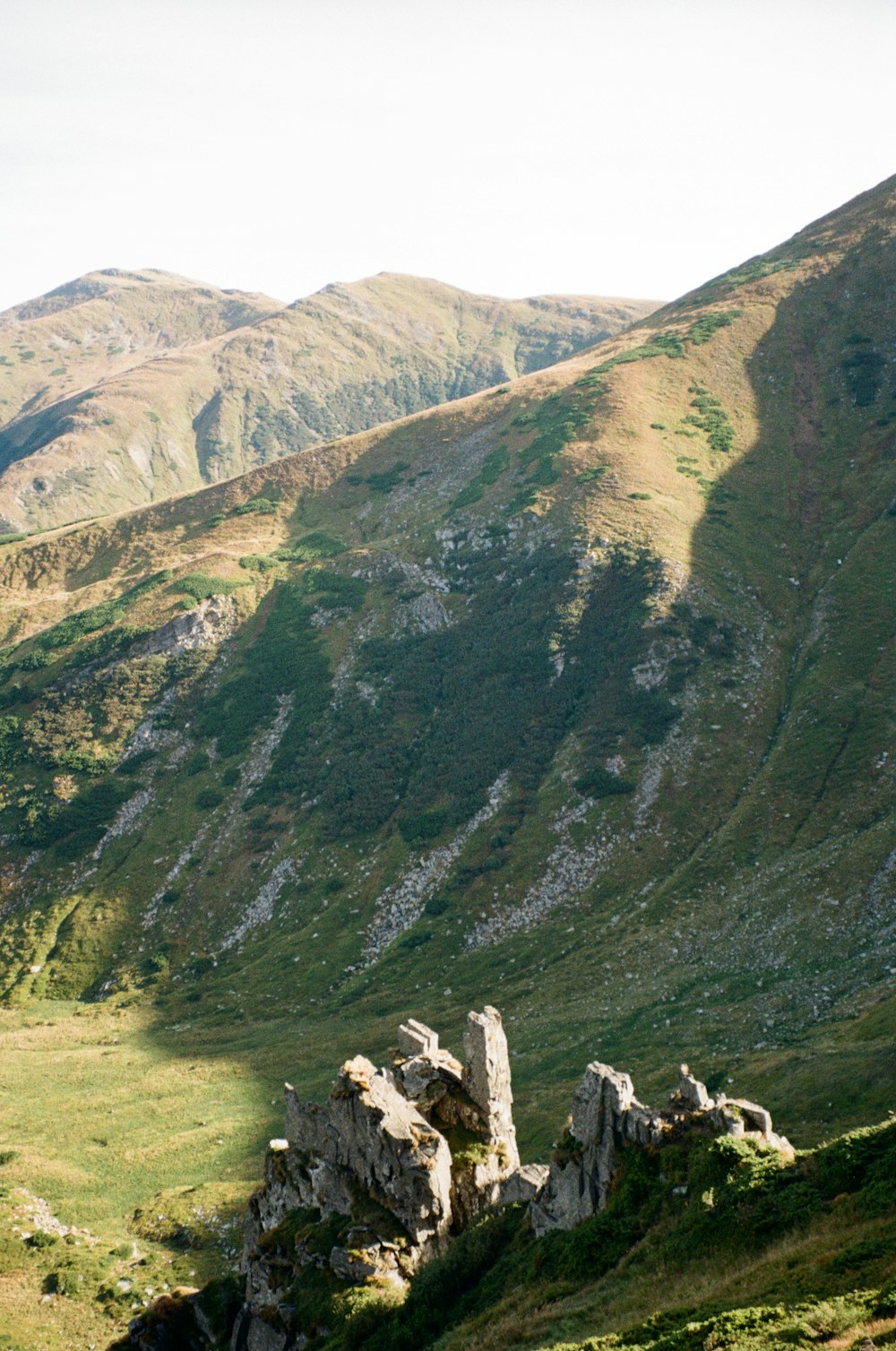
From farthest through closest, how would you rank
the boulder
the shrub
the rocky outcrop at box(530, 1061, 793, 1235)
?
the shrub, the boulder, the rocky outcrop at box(530, 1061, 793, 1235)

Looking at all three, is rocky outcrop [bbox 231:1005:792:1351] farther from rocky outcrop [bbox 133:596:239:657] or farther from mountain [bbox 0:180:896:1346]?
rocky outcrop [bbox 133:596:239:657]

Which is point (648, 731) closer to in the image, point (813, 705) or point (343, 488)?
point (813, 705)

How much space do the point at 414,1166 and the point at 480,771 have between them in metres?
57.1

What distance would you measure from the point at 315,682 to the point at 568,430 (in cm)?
4788

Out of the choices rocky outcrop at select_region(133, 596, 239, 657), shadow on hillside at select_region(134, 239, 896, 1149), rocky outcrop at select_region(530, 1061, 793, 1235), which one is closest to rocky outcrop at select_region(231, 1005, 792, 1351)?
rocky outcrop at select_region(530, 1061, 793, 1235)

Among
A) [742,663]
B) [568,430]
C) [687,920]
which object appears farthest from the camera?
[568,430]

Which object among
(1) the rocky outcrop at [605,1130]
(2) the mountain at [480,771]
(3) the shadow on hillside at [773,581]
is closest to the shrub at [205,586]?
(2) the mountain at [480,771]

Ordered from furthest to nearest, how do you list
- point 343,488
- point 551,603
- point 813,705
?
point 343,488 < point 551,603 < point 813,705

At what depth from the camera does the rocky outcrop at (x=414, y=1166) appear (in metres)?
24.5

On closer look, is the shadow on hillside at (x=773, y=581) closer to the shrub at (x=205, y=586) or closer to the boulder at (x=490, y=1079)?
the boulder at (x=490, y=1079)

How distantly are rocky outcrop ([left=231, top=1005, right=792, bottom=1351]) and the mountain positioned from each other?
4.91 m

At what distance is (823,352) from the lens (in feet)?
400

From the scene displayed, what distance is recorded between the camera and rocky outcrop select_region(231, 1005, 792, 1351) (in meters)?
24.5

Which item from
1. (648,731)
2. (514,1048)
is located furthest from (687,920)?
(648,731)
